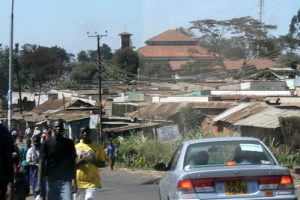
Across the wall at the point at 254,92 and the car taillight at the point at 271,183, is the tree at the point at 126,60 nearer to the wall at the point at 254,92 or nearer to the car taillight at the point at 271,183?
the wall at the point at 254,92

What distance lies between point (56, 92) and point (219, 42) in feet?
77.0

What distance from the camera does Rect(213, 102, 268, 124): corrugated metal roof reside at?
1378 inches

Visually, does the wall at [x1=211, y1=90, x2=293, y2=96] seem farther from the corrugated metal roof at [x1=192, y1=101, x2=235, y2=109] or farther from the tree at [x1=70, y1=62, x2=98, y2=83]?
the tree at [x1=70, y1=62, x2=98, y2=83]

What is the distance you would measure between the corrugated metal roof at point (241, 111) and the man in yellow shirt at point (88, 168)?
81.2 ft

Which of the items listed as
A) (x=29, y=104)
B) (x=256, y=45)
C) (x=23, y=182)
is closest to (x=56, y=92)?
(x=29, y=104)

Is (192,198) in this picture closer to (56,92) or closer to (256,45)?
(256,45)

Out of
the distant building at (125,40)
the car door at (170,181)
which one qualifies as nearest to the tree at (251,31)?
the distant building at (125,40)

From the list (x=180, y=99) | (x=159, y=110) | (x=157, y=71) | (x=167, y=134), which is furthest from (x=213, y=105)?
(x=157, y=71)

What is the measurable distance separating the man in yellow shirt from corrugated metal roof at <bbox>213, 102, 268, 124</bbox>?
81.2ft

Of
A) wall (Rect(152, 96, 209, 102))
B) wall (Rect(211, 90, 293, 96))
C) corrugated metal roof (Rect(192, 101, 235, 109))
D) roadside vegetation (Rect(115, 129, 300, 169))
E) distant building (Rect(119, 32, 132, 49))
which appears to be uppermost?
distant building (Rect(119, 32, 132, 49))

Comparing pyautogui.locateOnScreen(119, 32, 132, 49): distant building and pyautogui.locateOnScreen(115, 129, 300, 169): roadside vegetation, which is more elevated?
pyautogui.locateOnScreen(119, 32, 132, 49): distant building

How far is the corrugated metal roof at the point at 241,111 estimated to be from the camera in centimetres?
3500

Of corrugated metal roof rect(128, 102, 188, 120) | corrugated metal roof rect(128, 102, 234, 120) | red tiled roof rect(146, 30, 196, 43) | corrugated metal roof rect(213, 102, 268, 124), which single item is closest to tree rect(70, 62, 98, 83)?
red tiled roof rect(146, 30, 196, 43)

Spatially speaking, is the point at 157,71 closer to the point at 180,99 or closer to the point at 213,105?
the point at 180,99
